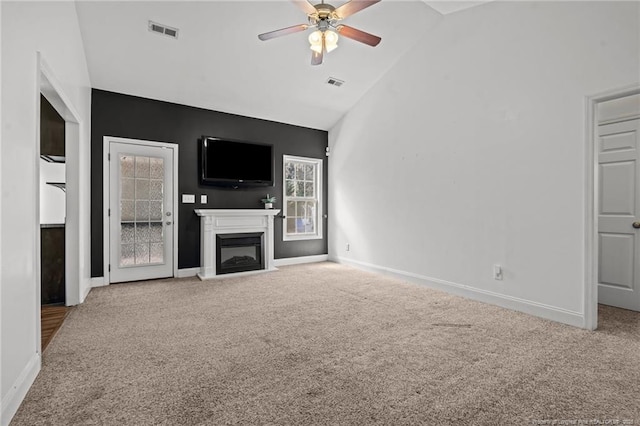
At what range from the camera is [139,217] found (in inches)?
183

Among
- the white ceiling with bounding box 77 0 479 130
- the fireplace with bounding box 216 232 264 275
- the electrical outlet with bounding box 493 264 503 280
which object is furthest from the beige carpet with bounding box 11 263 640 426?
the white ceiling with bounding box 77 0 479 130

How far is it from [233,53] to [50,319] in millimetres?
3561

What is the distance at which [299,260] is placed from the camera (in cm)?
611

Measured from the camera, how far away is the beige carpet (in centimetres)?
167

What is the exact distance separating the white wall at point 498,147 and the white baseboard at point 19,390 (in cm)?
393

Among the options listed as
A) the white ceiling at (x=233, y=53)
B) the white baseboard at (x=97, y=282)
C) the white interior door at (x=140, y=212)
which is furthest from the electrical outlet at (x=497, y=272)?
the white baseboard at (x=97, y=282)

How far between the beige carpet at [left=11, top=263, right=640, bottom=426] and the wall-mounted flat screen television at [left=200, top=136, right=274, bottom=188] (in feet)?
7.09

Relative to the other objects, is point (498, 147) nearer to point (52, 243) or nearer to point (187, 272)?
point (187, 272)

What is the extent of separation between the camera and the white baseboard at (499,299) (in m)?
2.97

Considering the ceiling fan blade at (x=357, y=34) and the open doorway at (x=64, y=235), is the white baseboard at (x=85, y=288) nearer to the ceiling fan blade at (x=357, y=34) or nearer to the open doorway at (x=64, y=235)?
the open doorway at (x=64, y=235)

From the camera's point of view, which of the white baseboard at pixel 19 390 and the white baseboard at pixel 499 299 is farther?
the white baseboard at pixel 499 299

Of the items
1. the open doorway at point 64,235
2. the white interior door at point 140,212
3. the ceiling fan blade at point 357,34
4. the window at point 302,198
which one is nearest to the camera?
the ceiling fan blade at point 357,34

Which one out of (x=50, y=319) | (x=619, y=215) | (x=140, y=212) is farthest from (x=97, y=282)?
(x=619, y=215)

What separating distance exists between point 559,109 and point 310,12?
2.47 m
